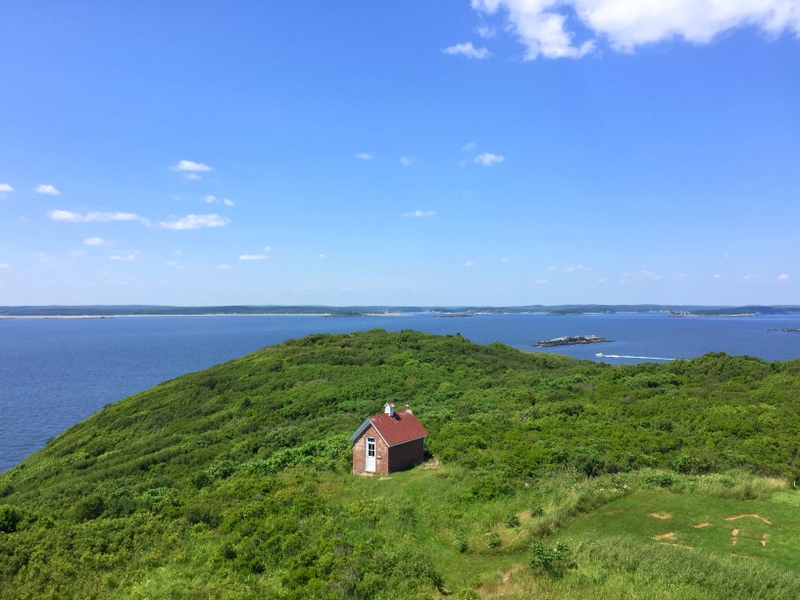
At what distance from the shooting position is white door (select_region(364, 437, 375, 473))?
94.1 ft

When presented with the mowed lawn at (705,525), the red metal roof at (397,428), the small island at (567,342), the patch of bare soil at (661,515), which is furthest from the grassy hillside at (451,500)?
the small island at (567,342)

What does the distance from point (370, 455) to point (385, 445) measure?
147 centimetres

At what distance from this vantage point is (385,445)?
28.0 m

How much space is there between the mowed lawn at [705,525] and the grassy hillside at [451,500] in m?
0.10

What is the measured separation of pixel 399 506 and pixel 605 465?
11.7 meters

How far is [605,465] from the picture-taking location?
25.9m

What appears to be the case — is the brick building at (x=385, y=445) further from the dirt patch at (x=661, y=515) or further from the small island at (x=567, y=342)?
the small island at (x=567, y=342)

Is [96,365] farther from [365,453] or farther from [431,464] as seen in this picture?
[431,464]

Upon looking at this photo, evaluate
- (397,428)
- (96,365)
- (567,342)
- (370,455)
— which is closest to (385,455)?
(370,455)

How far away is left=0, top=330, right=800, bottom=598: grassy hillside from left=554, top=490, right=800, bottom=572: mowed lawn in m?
0.10

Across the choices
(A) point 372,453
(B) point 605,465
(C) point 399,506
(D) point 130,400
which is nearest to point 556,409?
(B) point 605,465

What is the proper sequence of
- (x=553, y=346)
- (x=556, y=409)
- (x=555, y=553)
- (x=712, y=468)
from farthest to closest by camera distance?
(x=553, y=346)
(x=556, y=409)
(x=712, y=468)
(x=555, y=553)

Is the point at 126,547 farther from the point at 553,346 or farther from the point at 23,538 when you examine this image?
the point at 553,346

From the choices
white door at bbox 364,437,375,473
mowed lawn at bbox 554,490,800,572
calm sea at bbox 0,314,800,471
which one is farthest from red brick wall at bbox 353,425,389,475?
calm sea at bbox 0,314,800,471
